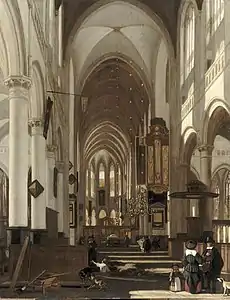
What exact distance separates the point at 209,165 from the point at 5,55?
10891 mm

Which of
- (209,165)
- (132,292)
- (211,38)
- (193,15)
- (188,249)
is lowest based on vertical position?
(132,292)

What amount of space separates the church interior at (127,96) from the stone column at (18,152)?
0.08ft

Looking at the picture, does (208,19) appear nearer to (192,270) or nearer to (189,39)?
(189,39)

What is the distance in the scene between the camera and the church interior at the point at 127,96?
55.1ft

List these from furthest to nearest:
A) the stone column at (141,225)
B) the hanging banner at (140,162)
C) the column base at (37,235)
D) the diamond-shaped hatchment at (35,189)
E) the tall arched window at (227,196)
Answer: the hanging banner at (140,162)
the stone column at (141,225)
the tall arched window at (227,196)
the column base at (37,235)
the diamond-shaped hatchment at (35,189)

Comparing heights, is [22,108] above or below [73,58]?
below

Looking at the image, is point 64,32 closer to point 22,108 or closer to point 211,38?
point 211,38

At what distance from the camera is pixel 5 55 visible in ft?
54.6

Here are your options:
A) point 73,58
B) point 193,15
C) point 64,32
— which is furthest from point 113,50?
point 193,15

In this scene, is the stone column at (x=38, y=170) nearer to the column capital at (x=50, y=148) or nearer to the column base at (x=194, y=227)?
the column capital at (x=50, y=148)

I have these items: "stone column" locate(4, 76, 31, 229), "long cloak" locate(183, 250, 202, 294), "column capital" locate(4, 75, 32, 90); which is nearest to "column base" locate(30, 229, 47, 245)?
"stone column" locate(4, 76, 31, 229)

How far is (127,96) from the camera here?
164 feet

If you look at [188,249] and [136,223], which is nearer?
[188,249]

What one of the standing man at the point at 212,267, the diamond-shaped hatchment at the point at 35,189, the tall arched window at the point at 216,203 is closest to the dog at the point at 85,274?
the standing man at the point at 212,267
